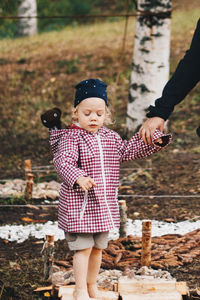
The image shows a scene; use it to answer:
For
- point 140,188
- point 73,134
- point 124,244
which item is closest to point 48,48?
point 140,188

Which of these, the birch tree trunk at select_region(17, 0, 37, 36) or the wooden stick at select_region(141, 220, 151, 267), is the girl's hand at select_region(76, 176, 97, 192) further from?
the birch tree trunk at select_region(17, 0, 37, 36)

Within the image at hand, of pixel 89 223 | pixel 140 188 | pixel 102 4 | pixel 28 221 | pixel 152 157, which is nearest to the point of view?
pixel 89 223

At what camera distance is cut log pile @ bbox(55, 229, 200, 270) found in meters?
3.98

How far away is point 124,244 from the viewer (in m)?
4.41

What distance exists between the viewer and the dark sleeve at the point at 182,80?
2.99 m

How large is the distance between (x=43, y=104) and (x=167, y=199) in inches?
186

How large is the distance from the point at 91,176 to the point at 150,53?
4.53m

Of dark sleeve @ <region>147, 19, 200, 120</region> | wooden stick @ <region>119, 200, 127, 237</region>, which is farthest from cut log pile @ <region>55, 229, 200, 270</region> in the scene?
dark sleeve @ <region>147, 19, 200, 120</region>

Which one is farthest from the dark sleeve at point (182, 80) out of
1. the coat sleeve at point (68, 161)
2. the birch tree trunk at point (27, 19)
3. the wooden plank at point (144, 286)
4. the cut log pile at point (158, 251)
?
the birch tree trunk at point (27, 19)

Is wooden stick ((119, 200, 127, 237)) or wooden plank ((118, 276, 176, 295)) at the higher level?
wooden stick ((119, 200, 127, 237))

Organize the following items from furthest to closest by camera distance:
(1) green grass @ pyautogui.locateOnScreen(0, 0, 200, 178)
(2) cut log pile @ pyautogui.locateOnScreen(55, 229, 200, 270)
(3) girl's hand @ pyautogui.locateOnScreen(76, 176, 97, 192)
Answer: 1. (1) green grass @ pyautogui.locateOnScreen(0, 0, 200, 178)
2. (2) cut log pile @ pyautogui.locateOnScreen(55, 229, 200, 270)
3. (3) girl's hand @ pyautogui.locateOnScreen(76, 176, 97, 192)

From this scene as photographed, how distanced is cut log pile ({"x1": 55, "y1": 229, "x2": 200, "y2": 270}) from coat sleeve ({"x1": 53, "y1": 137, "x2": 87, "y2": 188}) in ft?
4.14

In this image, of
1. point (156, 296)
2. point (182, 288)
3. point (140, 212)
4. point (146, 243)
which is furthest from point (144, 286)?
point (140, 212)

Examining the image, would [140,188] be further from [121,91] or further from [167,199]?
[121,91]
